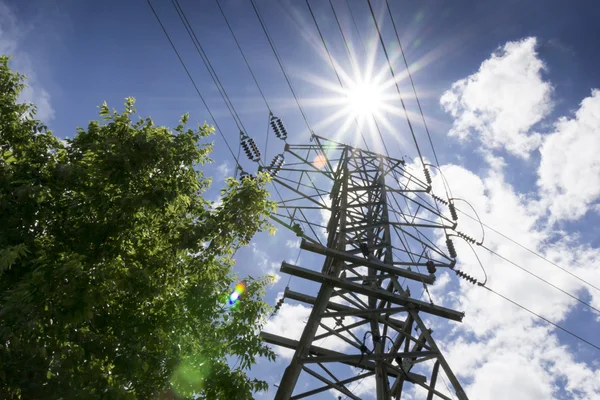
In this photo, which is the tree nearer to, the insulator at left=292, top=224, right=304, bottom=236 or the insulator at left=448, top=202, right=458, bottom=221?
A: the insulator at left=292, top=224, right=304, bottom=236

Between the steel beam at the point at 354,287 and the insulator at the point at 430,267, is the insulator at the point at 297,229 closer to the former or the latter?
the steel beam at the point at 354,287

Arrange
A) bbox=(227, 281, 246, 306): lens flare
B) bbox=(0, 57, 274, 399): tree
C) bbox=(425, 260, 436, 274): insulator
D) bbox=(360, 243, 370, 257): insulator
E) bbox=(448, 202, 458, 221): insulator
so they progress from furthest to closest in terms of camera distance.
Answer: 1. bbox=(448, 202, 458, 221): insulator
2. bbox=(425, 260, 436, 274): insulator
3. bbox=(360, 243, 370, 257): insulator
4. bbox=(227, 281, 246, 306): lens flare
5. bbox=(0, 57, 274, 399): tree

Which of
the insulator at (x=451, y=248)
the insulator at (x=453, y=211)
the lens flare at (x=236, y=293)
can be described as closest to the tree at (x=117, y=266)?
the lens flare at (x=236, y=293)

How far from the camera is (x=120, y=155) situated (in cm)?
564

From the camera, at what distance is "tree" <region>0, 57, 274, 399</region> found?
185 inches

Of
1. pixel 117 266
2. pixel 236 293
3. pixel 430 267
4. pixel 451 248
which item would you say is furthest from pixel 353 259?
pixel 117 266

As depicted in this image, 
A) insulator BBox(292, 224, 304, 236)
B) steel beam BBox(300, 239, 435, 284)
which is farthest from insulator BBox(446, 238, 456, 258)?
insulator BBox(292, 224, 304, 236)

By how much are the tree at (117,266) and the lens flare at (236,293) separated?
0.30 feet

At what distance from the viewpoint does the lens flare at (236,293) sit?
706cm

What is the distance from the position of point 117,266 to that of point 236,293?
2.32 metres

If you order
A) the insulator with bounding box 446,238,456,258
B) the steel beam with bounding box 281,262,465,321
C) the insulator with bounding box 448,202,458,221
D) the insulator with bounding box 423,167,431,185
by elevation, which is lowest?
the steel beam with bounding box 281,262,465,321

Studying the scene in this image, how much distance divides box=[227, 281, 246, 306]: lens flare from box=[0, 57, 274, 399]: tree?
0.30 ft

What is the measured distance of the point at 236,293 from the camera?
7.21 m

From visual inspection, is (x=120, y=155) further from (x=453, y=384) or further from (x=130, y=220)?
(x=453, y=384)
